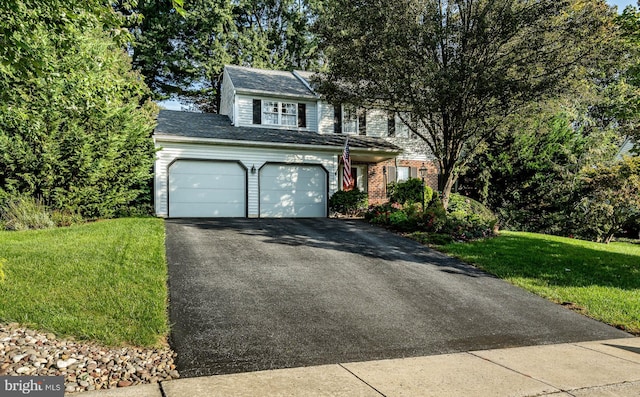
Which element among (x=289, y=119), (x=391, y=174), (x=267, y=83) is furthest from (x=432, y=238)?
(x=267, y=83)

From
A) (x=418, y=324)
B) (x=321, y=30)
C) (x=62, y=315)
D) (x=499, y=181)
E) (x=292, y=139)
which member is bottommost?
(x=418, y=324)

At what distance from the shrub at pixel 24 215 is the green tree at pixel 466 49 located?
10.1 metres

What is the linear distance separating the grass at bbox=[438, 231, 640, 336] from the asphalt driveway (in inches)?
17.8

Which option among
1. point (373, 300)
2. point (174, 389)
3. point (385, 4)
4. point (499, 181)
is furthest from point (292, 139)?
point (174, 389)

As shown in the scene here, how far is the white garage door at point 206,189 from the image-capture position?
1511cm

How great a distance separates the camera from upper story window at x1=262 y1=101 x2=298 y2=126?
18594 mm

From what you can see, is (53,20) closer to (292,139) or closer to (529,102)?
(292,139)

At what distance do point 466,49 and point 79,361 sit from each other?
43.4ft

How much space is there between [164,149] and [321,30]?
702 cm

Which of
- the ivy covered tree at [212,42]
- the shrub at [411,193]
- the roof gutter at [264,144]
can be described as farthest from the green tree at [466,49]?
the ivy covered tree at [212,42]

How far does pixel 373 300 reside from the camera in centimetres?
655

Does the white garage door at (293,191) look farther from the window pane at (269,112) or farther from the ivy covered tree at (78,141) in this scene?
the ivy covered tree at (78,141)

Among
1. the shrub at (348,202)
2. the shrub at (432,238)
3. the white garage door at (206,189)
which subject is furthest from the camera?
the shrub at (348,202)

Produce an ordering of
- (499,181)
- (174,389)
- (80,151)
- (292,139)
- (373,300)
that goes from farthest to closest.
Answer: (499,181), (292,139), (80,151), (373,300), (174,389)
